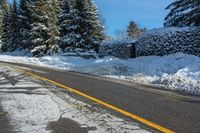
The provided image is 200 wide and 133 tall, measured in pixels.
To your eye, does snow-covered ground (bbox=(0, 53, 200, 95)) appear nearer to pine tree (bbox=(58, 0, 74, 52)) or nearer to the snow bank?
the snow bank

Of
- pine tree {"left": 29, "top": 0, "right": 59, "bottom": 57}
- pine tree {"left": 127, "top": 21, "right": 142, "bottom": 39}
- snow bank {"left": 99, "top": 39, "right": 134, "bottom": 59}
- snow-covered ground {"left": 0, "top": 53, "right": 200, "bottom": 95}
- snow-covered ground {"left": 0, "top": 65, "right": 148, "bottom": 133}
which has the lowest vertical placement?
snow-covered ground {"left": 0, "top": 65, "right": 148, "bottom": 133}

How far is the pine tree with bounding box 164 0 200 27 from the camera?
89.0 ft

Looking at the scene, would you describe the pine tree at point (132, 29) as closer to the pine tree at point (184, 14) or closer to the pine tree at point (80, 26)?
the pine tree at point (80, 26)

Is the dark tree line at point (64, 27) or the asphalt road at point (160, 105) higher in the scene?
the dark tree line at point (64, 27)

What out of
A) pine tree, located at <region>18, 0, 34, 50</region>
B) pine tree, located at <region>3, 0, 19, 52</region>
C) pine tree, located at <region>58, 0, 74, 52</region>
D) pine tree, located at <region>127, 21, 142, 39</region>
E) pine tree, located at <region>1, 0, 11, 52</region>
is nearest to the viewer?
pine tree, located at <region>58, 0, 74, 52</region>

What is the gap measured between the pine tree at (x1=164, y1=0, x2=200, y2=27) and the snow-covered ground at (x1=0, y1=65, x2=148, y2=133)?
61.4 ft

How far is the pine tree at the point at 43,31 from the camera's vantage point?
4678cm

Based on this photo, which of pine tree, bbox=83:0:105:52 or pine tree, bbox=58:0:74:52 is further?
pine tree, bbox=58:0:74:52

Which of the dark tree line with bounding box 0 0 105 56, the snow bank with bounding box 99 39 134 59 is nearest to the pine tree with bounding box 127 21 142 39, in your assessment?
the dark tree line with bounding box 0 0 105 56

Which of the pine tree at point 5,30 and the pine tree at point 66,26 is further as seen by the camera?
the pine tree at point 5,30

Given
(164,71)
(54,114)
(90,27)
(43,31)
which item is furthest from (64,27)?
(54,114)

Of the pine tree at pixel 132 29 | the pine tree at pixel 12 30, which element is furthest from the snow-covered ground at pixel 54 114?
the pine tree at pixel 132 29

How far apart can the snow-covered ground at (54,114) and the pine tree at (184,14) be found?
18.7 meters

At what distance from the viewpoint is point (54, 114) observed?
7.72m
